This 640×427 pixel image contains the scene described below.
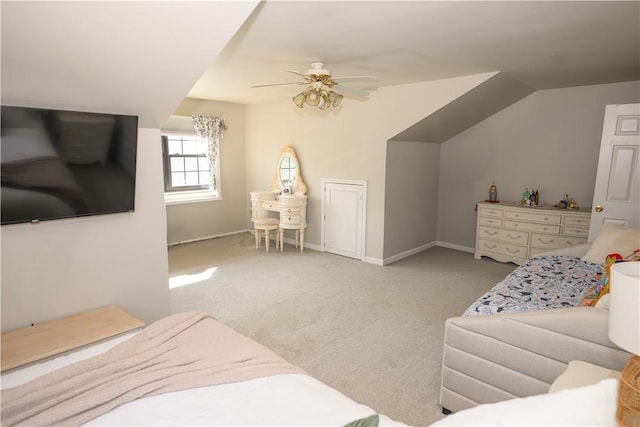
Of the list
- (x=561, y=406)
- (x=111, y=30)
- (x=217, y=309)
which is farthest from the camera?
(x=217, y=309)

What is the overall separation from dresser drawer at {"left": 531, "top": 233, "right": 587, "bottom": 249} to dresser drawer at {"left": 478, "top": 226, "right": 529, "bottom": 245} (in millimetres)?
107

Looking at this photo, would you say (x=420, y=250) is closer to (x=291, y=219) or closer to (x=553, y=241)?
(x=553, y=241)

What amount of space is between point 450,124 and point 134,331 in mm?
4528

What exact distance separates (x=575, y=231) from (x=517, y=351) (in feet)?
11.1

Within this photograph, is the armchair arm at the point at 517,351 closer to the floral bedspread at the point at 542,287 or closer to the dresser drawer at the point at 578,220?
the floral bedspread at the point at 542,287

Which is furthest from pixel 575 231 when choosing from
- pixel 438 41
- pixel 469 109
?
pixel 438 41

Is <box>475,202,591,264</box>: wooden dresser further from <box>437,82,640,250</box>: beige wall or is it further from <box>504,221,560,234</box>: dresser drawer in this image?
<box>437,82,640,250</box>: beige wall

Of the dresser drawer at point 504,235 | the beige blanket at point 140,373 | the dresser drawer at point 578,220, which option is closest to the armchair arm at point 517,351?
the beige blanket at point 140,373

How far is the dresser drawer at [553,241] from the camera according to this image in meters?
4.55

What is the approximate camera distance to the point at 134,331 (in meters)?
2.24

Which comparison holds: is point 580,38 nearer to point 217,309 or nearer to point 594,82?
point 594,82

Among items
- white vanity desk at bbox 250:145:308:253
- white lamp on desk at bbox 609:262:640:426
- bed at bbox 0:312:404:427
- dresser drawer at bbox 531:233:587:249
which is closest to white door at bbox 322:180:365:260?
white vanity desk at bbox 250:145:308:253

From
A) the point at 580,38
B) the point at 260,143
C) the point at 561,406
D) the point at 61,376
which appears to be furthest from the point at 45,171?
the point at 260,143

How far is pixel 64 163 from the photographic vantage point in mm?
2217
